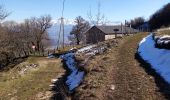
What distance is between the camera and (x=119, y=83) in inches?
787

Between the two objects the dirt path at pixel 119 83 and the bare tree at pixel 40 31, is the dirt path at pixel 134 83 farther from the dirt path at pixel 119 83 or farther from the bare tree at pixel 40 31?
the bare tree at pixel 40 31

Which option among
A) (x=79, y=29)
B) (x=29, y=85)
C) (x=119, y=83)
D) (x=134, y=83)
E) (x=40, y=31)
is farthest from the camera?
(x=79, y=29)

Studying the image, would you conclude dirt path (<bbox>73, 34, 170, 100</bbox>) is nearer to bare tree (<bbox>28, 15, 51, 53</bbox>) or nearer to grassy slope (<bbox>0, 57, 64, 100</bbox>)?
grassy slope (<bbox>0, 57, 64, 100</bbox>)

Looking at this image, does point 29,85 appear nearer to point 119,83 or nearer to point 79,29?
point 119,83

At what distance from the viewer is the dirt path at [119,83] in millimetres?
17578

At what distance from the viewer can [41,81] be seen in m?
31.3

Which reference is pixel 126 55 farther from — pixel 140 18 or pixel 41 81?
pixel 140 18

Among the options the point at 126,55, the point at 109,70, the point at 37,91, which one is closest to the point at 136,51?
the point at 126,55

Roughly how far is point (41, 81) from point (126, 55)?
27.4 ft

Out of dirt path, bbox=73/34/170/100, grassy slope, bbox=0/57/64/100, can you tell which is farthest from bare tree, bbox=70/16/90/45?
dirt path, bbox=73/34/170/100

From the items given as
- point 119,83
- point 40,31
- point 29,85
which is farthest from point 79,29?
point 119,83

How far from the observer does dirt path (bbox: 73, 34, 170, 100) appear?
17578 mm

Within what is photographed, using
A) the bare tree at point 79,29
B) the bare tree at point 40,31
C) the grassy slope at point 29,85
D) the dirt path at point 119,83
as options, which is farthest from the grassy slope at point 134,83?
the bare tree at point 79,29

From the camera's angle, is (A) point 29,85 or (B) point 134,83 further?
(A) point 29,85
